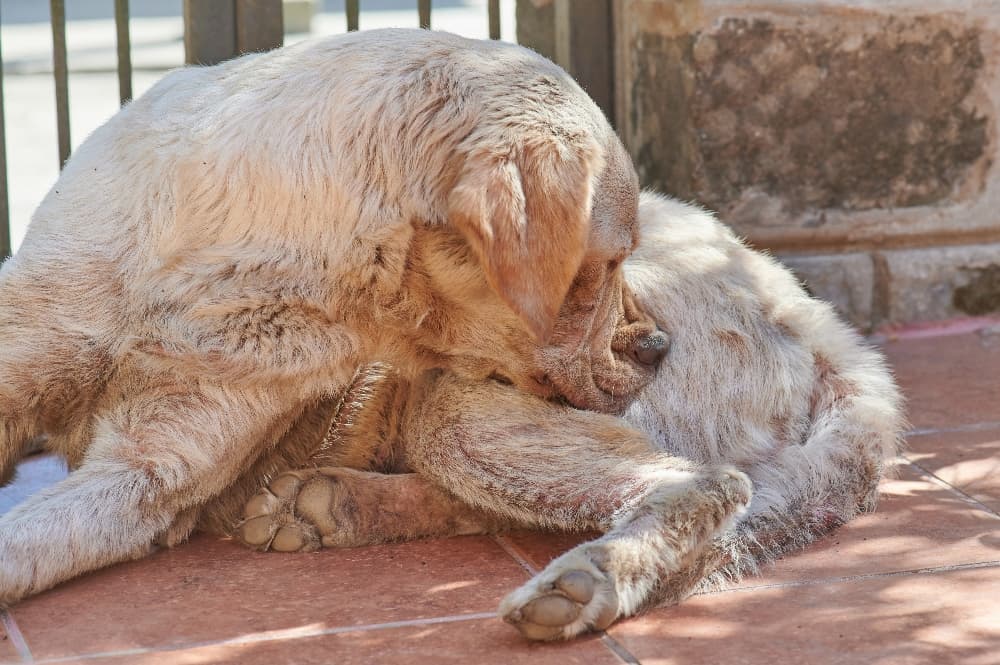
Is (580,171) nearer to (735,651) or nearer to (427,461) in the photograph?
(427,461)

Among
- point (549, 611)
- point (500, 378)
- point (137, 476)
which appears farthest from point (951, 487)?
point (137, 476)

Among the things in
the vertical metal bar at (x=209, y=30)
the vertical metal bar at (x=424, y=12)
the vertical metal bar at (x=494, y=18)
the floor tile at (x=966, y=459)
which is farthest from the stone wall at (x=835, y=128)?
the vertical metal bar at (x=209, y=30)

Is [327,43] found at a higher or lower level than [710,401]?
higher

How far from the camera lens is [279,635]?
280cm

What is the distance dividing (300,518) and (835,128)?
103 inches

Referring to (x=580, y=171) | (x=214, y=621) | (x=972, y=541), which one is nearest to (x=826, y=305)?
(x=972, y=541)

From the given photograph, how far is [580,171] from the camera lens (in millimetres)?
3084

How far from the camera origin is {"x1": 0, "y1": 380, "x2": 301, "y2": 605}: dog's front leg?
3053 mm

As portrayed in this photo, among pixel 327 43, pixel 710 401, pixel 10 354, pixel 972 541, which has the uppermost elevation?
pixel 327 43

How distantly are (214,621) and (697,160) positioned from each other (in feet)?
8.74

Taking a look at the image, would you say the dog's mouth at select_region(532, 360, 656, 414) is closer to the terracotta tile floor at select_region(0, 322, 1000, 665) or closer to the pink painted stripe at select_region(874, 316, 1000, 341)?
the terracotta tile floor at select_region(0, 322, 1000, 665)

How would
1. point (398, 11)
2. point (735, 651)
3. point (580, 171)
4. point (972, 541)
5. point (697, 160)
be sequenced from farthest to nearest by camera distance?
point (398, 11), point (697, 160), point (972, 541), point (580, 171), point (735, 651)

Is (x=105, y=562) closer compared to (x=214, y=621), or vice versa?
(x=214, y=621)

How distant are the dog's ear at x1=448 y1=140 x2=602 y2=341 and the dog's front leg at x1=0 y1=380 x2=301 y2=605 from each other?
68 cm
